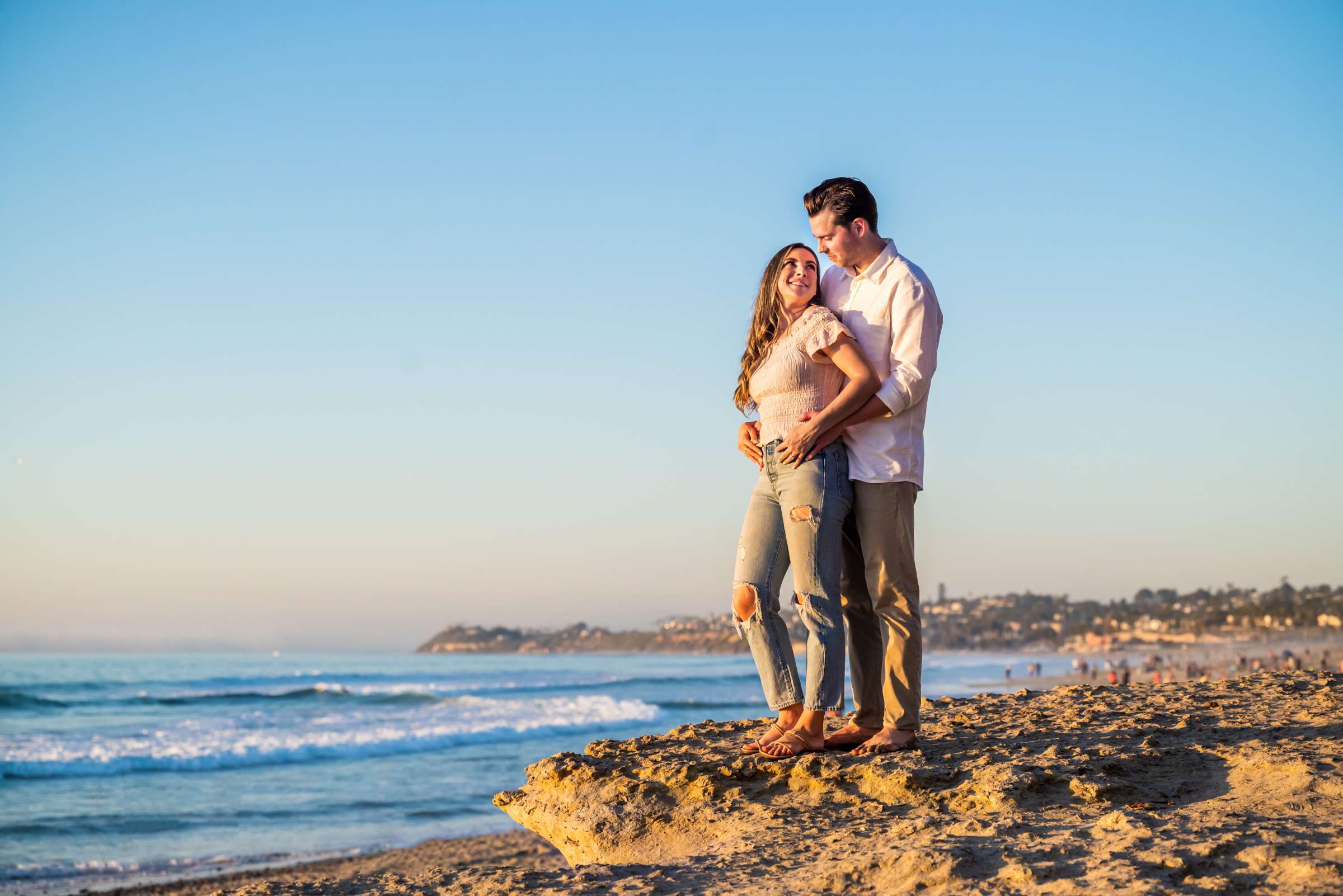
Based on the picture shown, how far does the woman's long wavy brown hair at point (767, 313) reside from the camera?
3.91 meters

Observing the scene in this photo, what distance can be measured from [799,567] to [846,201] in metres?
1.42

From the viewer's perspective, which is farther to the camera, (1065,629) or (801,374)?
(1065,629)

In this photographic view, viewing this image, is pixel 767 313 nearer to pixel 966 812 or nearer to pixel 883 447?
pixel 883 447

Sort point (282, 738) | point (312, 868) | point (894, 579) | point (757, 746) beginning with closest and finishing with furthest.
→ point (894, 579) < point (757, 746) < point (312, 868) < point (282, 738)

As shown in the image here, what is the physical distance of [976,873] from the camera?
2523mm

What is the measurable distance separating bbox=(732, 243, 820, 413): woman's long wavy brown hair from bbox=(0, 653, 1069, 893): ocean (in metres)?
9.55

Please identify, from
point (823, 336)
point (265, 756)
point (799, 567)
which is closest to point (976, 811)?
point (799, 567)

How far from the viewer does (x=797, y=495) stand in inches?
145

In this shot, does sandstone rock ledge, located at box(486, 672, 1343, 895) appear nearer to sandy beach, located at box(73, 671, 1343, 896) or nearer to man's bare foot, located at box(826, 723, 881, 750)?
sandy beach, located at box(73, 671, 1343, 896)

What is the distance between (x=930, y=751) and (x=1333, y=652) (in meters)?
48.2

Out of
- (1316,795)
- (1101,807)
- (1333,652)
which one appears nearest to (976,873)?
(1101,807)

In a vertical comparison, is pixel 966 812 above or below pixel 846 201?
below

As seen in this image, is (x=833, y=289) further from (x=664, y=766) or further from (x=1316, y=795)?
(x=1316, y=795)

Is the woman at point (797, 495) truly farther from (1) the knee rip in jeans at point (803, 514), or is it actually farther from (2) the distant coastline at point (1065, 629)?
(2) the distant coastline at point (1065, 629)
